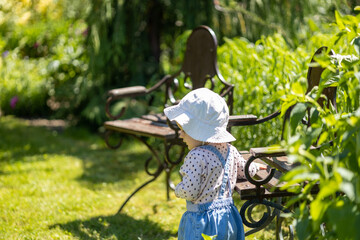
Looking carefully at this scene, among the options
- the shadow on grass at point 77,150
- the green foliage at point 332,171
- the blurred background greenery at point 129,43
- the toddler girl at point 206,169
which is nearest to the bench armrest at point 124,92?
the blurred background greenery at point 129,43

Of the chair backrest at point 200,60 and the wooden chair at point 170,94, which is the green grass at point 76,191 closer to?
the wooden chair at point 170,94

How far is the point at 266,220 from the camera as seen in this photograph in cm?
238

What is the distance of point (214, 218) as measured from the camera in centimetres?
210

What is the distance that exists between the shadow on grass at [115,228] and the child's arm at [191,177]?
1081mm

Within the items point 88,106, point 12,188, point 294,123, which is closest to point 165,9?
point 88,106

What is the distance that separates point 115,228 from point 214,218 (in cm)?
129

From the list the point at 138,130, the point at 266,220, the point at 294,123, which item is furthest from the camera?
the point at 138,130

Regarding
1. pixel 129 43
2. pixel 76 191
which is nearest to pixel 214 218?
pixel 76 191

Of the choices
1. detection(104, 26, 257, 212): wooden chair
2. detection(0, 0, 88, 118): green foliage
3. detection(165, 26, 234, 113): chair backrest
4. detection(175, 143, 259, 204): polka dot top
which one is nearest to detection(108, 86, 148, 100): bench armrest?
detection(104, 26, 257, 212): wooden chair

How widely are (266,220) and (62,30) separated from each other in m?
5.80

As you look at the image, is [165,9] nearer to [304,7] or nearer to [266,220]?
[304,7]

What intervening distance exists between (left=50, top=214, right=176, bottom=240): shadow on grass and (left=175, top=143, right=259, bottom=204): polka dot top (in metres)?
1.05

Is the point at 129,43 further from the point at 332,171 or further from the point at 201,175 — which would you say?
the point at 332,171

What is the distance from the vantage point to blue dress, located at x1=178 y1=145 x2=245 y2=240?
2.10 meters
